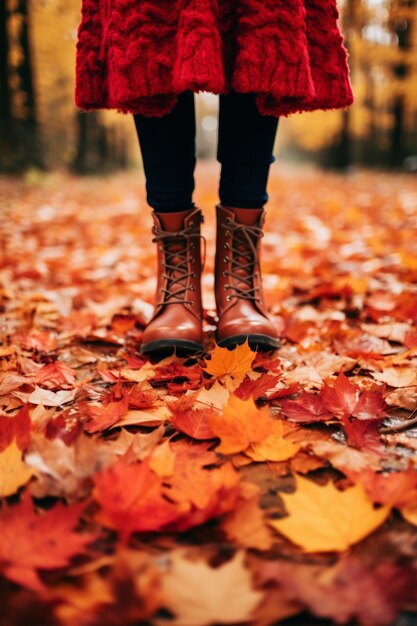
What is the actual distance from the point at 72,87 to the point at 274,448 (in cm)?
1323

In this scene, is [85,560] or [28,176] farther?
[28,176]

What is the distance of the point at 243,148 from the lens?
1221 mm

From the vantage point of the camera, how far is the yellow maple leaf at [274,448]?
0.80m

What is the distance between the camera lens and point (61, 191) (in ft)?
23.6

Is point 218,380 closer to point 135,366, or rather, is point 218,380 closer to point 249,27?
point 135,366

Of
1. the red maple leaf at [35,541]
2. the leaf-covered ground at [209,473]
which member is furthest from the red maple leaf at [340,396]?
the red maple leaf at [35,541]

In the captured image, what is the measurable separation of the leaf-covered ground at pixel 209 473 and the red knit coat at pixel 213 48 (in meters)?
0.56

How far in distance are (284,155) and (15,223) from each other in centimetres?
4351

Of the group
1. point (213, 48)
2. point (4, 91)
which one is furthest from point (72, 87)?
point (213, 48)

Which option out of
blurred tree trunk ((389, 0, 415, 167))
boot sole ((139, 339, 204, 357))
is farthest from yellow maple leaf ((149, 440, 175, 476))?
blurred tree trunk ((389, 0, 415, 167))

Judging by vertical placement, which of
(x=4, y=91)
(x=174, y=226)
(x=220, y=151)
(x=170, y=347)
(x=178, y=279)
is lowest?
(x=170, y=347)

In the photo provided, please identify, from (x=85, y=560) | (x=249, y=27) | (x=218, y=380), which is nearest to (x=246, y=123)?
(x=249, y=27)

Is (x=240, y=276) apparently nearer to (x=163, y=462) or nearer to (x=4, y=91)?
(x=163, y=462)

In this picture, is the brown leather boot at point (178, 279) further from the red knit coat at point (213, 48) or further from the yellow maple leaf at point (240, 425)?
Result: the yellow maple leaf at point (240, 425)
